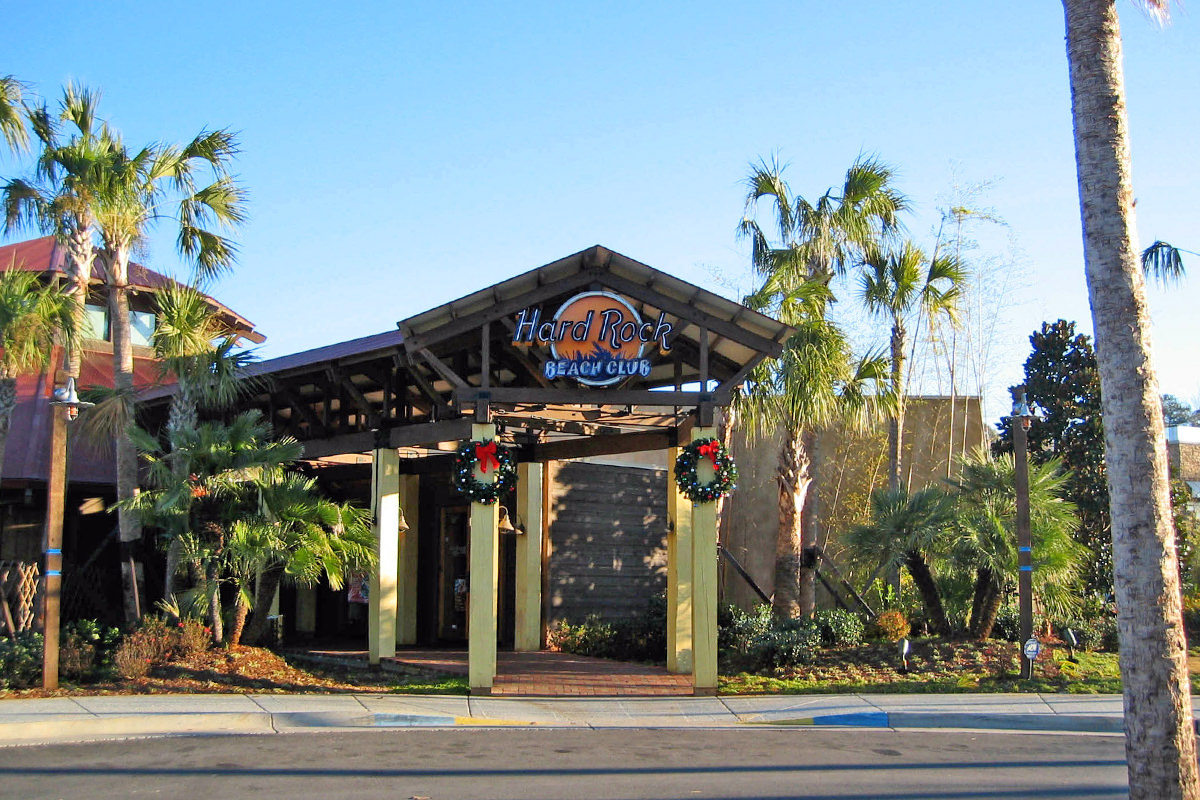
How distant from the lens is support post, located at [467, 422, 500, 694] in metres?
13.7

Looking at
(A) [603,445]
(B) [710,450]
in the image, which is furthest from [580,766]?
(A) [603,445]

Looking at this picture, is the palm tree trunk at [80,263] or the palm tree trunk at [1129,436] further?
the palm tree trunk at [80,263]

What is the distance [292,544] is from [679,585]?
5.46 m

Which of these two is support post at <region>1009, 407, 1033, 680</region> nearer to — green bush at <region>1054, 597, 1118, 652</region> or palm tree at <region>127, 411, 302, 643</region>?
green bush at <region>1054, 597, 1118, 652</region>

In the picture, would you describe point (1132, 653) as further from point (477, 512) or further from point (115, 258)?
point (115, 258)

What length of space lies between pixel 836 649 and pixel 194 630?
30.4 feet

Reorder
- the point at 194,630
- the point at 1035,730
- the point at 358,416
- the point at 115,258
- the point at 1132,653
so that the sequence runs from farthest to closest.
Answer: the point at 358,416, the point at 115,258, the point at 194,630, the point at 1035,730, the point at 1132,653

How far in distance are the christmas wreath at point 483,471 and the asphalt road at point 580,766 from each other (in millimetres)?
3078

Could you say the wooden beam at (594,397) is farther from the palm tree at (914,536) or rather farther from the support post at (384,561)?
the palm tree at (914,536)

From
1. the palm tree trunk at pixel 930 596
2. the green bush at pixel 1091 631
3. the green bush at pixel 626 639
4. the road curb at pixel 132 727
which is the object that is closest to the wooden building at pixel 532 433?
the green bush at pixel 626 639

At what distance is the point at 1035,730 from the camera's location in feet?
40.3

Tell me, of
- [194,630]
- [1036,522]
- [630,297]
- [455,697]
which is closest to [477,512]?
[455,697]

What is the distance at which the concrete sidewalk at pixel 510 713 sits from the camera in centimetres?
1168

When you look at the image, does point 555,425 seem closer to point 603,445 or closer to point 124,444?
point 603,445
